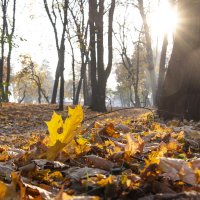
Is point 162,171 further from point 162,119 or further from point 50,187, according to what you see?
point 162,119

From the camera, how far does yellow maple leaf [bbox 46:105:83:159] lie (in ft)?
6.24

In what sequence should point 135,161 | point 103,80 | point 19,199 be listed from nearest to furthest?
point 19,199 < point 135,161 < point 103,80

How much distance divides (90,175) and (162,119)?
5.88 metres

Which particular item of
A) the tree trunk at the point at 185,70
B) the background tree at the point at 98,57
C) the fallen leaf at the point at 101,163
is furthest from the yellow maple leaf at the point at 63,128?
the background tree at the point at 98,57

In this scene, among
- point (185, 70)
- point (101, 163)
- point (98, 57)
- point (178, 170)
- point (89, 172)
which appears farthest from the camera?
point (98, 57)

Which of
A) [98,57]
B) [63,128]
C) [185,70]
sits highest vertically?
[98,57]

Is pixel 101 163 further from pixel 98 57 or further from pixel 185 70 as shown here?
pixel 98 57

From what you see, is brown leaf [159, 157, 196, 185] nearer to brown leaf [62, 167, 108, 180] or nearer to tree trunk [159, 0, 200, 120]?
brown leaf [62, 167, 108, 180]

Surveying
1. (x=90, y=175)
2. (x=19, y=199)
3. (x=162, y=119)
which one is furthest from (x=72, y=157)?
(x=162, y=119)

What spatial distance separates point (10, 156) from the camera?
242 cm

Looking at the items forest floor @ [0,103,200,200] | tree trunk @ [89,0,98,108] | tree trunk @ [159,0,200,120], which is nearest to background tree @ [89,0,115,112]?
tree trunk @ [89,0,98,108]

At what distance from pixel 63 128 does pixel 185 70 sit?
232 inches

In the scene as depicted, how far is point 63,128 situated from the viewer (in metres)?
1.99

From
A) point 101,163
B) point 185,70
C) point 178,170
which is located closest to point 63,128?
point 101,163
